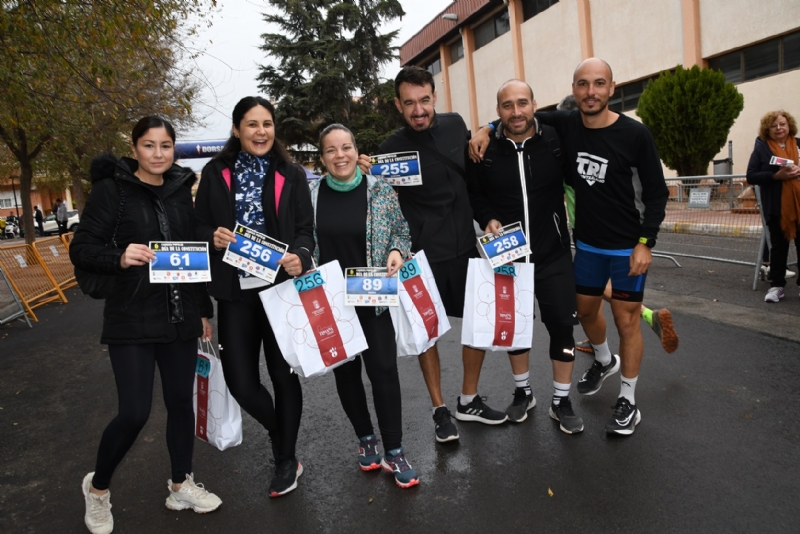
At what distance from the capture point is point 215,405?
345 centimetres

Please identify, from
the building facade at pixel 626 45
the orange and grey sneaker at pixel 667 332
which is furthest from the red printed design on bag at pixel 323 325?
the building facade at pixel 626 45

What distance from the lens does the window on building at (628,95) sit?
21.7 meters

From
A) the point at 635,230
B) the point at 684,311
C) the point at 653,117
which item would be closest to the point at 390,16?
the point at 653,117

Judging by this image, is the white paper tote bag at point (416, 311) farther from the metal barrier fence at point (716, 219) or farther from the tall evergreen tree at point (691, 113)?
the tall evergreen tree at point (691, 113)

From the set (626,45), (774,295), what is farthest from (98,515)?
(626,45)

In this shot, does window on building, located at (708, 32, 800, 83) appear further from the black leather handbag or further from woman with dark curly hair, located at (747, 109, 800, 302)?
the black leather handbag

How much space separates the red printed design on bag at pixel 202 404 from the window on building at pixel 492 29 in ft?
93.8

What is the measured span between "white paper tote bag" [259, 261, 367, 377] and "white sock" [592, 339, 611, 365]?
2229 mm

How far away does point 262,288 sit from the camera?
3.23 metres

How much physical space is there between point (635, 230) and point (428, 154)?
1.40 metres

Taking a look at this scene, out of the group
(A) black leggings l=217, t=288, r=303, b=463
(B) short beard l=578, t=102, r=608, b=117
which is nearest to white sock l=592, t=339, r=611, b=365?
(B) short beard l=578, t=102, r=608, b=117

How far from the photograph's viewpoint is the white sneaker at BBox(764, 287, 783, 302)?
267 inches

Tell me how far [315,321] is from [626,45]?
849 inches

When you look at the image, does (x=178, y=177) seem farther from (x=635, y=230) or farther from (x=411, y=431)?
(x=635, y=230)
